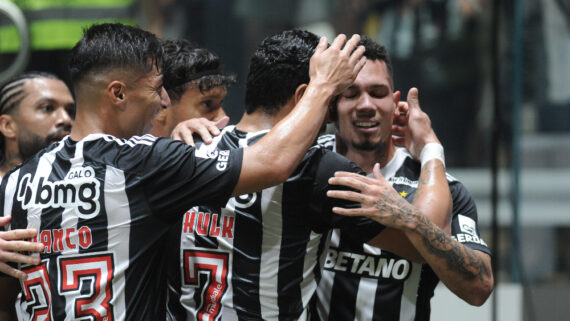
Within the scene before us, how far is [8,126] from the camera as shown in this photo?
374cm

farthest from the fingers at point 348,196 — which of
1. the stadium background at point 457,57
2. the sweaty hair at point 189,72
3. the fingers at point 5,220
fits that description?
the stadium background at point 457,57

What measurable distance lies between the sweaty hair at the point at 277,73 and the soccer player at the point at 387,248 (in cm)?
43

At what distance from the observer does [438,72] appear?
21.2 ft

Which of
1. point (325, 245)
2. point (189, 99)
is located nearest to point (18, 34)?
point (189, 99)

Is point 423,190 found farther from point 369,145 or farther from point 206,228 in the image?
point 206,228

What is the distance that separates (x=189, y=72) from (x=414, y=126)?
114cm

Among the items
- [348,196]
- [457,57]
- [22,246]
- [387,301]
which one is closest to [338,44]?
[348,196]

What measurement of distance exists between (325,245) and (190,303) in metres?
0.55

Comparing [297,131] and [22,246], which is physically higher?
[297,131]

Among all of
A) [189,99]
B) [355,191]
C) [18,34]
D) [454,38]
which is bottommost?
[355,191]

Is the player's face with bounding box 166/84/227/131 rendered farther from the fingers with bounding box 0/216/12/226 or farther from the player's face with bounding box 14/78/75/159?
the fingers with bounding box 0/216/12/226

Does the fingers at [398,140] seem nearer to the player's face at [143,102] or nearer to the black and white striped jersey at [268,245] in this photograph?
the black and white striped jersey at [268,245]

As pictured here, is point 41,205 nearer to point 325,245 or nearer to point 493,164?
point 325,245

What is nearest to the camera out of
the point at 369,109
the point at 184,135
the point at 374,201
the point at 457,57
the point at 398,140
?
the point at 374,201
